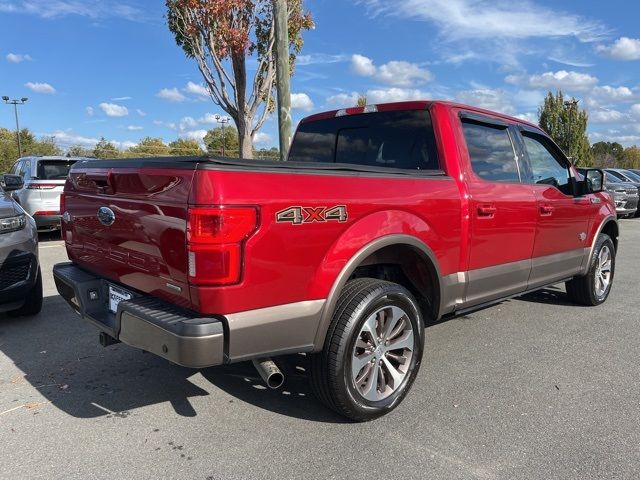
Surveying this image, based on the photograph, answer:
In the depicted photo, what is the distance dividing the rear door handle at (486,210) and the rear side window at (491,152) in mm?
232

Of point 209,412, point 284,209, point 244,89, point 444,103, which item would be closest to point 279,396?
point 209,412

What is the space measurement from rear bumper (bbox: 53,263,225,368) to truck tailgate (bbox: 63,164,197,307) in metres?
0.08

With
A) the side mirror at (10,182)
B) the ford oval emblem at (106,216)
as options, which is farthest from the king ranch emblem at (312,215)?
the side mirror at (10,182)

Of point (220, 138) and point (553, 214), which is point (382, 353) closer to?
point (553, 214)

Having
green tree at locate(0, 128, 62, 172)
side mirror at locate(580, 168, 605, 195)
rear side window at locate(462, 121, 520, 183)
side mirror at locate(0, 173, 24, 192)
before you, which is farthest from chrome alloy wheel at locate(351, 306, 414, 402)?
green tree at locate(0, 128, 62, 172)

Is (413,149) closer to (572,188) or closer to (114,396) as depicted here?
(572,188)

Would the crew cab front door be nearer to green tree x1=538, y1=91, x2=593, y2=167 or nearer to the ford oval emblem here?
the ford oval emblem

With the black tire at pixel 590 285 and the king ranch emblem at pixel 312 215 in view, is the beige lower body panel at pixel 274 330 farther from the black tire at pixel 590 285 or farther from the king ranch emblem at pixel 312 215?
the black tire at pixel 590 285

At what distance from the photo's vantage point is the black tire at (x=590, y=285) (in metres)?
5.53

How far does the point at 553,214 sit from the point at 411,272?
1.82 metres

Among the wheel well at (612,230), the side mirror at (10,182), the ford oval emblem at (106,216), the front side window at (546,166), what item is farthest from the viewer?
the wheel well at (612,230)

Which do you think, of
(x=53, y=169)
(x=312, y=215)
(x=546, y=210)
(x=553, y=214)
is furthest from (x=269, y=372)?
(x=53, y=169)

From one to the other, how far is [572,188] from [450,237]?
2.12 metres

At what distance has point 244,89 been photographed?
44.2 feet
